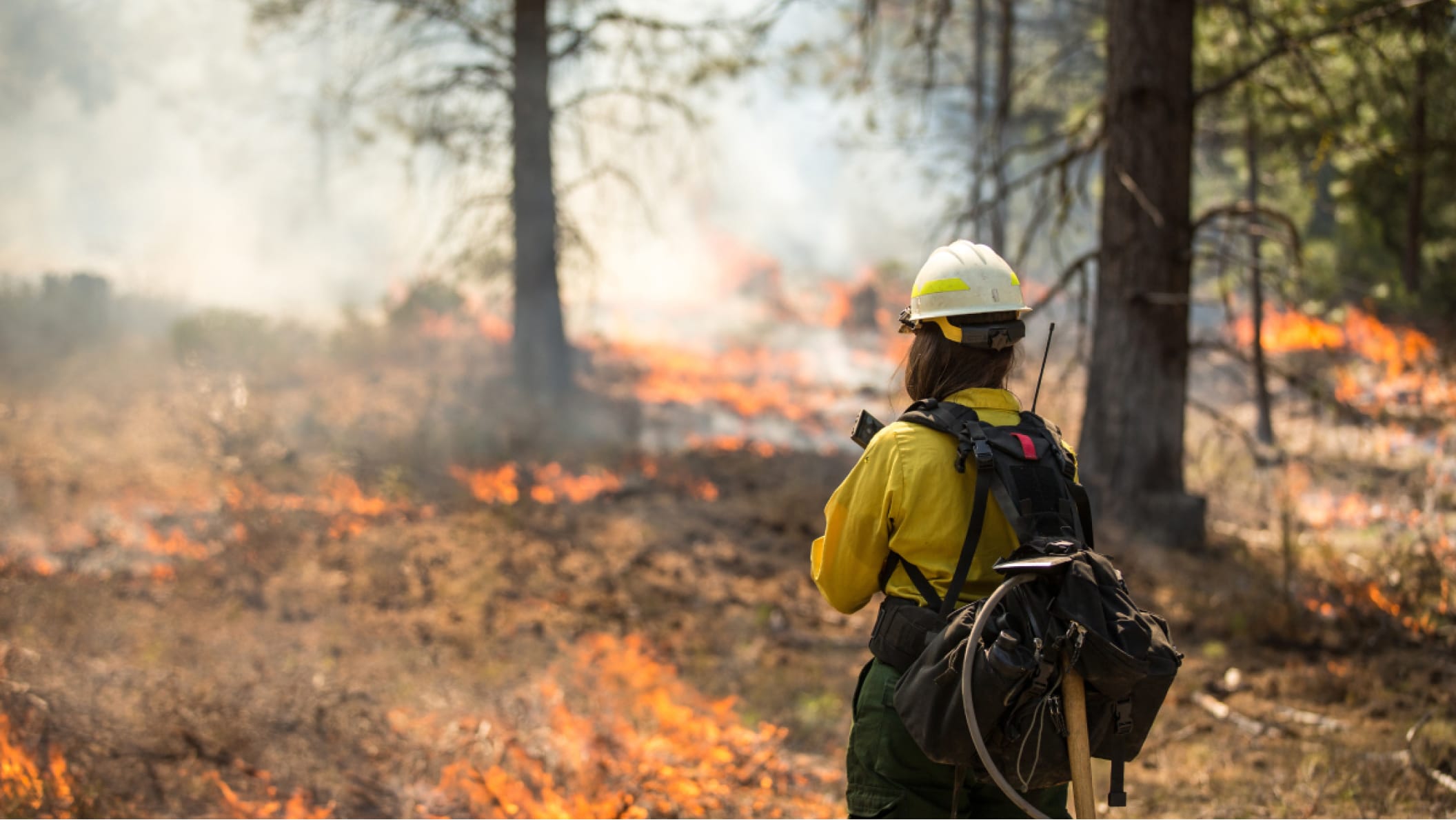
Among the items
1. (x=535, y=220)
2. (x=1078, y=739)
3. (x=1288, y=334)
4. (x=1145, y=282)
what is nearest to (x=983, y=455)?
(x=1078, y=739)

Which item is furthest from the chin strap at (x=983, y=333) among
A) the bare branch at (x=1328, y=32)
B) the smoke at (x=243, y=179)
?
the bare branch at (x=1328, y=32)

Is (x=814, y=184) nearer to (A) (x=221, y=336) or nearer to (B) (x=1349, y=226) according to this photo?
(B) (x=1349, y=226)

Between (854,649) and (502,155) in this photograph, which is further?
(502,155)

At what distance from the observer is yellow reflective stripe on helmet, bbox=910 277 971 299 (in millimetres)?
2426

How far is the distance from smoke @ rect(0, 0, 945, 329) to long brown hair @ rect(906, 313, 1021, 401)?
5.41m

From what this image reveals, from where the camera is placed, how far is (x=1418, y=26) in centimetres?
703

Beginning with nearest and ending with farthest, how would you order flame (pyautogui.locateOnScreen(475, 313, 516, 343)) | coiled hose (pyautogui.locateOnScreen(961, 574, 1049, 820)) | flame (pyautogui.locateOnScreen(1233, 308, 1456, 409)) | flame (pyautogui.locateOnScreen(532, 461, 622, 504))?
1. coiled hose (pyautogui.locateOnScreen(961, 574, 1049, 820))
2. flame (pyautogui.locateOnScreen(532, 461, 622, 504))
3. flame (pyautogui.locateOnScreen(1233, 308, 1456, 409))
4. flame (pyautogui.locateOnScreen(475, 313, 516, 343))

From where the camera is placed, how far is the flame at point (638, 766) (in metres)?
4.33

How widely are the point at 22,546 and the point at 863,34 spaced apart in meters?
7.74

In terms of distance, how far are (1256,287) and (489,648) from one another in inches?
268

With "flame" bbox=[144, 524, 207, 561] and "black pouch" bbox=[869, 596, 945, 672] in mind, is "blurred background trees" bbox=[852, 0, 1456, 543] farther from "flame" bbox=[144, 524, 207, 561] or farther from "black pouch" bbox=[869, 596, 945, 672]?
"flame" bbox=[144, 524, 207, 561]

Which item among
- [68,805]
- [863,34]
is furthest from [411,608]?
[863,34]

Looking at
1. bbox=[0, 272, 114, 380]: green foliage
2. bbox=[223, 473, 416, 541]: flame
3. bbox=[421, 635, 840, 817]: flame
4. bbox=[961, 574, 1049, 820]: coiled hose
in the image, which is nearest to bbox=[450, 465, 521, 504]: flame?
bbox=[223, 473, 416, 541]: flame

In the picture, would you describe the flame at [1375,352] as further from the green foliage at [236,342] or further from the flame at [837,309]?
the green foliage at [236,342]
